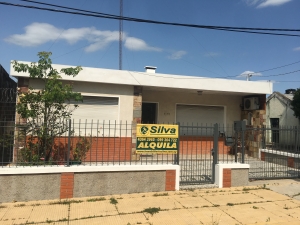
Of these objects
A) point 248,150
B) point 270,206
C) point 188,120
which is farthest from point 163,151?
point 248,150

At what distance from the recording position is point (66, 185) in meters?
5.76

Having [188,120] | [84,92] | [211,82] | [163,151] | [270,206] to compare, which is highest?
[211,82]

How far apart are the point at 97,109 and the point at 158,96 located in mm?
3438

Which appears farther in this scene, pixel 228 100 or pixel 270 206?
pixel 228 100

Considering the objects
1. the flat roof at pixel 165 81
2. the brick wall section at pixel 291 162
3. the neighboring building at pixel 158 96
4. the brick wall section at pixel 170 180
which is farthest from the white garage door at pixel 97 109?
the brick wall section at pixel 291 162

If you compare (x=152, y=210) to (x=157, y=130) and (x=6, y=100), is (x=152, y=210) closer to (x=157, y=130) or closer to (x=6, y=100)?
(x=157, y=130)

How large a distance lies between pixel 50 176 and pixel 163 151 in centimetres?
281

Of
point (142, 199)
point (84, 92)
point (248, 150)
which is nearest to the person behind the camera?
point (142, 199)

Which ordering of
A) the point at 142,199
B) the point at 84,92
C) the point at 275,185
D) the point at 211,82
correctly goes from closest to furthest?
the point at 142,199 → the point at 275,185 → the point at 84,92 → the point at 211,82

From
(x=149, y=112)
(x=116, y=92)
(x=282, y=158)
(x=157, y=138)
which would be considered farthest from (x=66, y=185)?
(x=282, y=158)

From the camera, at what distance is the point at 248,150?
12.3m

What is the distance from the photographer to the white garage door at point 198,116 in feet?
40.7

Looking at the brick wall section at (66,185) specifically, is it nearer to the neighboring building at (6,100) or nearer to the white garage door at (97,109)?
the white garage door at (97,109)

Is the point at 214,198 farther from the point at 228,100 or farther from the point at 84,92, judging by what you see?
the point at 228,100
